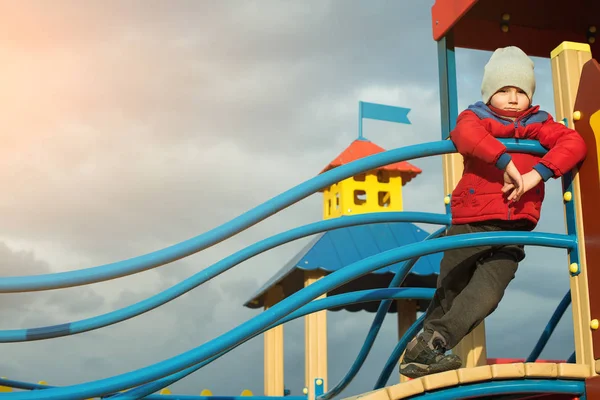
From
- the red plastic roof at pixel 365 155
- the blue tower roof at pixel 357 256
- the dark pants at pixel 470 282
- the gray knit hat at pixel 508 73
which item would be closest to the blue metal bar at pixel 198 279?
the dark pants at pixel 470 282

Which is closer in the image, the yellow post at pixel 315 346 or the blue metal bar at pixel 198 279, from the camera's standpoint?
the blue metal bar at pixel 198 279

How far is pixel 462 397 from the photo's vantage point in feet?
6.59

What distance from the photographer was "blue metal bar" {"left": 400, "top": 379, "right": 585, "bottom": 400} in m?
2.00

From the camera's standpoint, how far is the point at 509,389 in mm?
2039

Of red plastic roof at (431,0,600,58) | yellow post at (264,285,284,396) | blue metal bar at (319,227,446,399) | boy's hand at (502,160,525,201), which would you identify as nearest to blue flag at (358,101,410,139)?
yellow post at (264,285,284,396)


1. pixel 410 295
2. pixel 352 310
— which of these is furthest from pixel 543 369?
pixel 352 310

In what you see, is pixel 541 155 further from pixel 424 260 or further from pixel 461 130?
pixel 424 260

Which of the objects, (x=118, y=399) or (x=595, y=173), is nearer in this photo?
(x=595, y=173)

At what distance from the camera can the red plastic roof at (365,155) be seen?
7.64m

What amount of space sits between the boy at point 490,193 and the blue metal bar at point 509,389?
0.43ft

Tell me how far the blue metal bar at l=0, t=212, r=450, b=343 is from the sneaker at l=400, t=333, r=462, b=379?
0.88m

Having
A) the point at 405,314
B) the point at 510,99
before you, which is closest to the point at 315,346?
the point at 405,314

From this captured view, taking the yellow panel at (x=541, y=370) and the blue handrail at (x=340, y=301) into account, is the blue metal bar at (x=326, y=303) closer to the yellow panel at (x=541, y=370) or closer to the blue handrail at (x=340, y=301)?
the blue handrail at (x=340, y=301)

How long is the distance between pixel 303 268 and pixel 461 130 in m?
4.29
